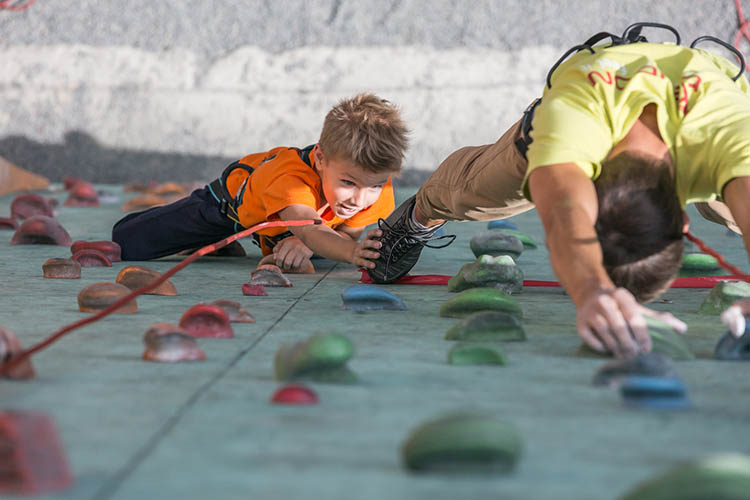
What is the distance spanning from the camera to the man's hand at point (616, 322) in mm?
1391

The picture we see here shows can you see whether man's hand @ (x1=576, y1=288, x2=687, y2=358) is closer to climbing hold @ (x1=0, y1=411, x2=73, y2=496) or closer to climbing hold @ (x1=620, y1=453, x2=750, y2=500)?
climbing hold @ (x1=620, y1=453, x2=750, y2=500)

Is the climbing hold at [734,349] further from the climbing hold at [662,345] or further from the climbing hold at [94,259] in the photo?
the climbing hold at [94,259]

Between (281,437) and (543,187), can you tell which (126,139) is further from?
(281,437)

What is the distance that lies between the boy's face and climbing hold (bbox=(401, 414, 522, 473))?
5.36ft

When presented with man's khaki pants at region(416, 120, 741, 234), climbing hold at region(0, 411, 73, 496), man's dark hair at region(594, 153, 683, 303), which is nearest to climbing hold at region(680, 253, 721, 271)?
man's khaki pants at region(416, 120, 741, 234)

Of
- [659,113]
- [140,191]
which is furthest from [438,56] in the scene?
[659,113]

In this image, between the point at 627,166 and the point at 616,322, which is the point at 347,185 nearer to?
the point at 627,166

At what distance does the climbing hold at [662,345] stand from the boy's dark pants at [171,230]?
1662 mm

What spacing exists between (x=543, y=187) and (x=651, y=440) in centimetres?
61

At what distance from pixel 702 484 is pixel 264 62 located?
18.0 ft

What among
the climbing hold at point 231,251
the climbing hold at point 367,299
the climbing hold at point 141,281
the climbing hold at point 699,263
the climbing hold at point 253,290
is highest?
the climbing hold at point 367,299

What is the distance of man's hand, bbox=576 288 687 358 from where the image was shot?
1.39m

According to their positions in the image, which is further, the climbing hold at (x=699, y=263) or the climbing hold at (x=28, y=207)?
the climbing hold at (x=28, y=207)

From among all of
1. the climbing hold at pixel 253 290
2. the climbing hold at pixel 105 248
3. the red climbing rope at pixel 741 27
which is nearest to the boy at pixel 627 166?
the climbing hold at pixel 253 290
